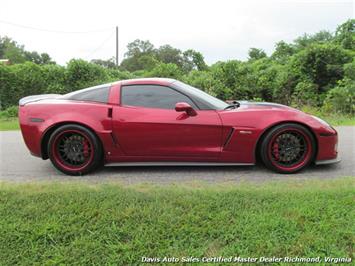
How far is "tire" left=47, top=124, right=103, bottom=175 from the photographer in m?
4.10

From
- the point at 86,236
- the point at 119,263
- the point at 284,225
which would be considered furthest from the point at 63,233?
the point at 284,225

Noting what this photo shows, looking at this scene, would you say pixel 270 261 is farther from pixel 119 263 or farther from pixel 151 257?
pixel 119 263

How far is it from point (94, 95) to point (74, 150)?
750mm

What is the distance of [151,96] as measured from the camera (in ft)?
13.7

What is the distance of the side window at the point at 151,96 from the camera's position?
4.12 metres

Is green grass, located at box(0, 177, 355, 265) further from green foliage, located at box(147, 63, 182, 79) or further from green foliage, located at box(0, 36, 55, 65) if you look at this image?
green foliage, located at box(0, 36, 55, 65)

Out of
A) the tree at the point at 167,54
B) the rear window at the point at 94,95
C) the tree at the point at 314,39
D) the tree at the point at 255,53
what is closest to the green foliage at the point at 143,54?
the tree at the point at 167,54

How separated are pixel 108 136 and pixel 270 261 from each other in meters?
2.49

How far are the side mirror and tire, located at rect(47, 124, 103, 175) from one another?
3.56 ft

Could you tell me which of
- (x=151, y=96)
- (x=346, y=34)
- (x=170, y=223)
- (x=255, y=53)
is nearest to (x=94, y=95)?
(x=151, y=96)

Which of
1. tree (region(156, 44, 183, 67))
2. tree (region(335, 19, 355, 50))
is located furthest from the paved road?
tree (region(156, 44, 183, 67))

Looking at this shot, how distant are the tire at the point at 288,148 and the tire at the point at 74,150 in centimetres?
208

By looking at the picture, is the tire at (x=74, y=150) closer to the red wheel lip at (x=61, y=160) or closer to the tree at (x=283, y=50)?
the red wheel lip at (x=61, y=160)

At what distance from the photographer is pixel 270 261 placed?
223 cm
